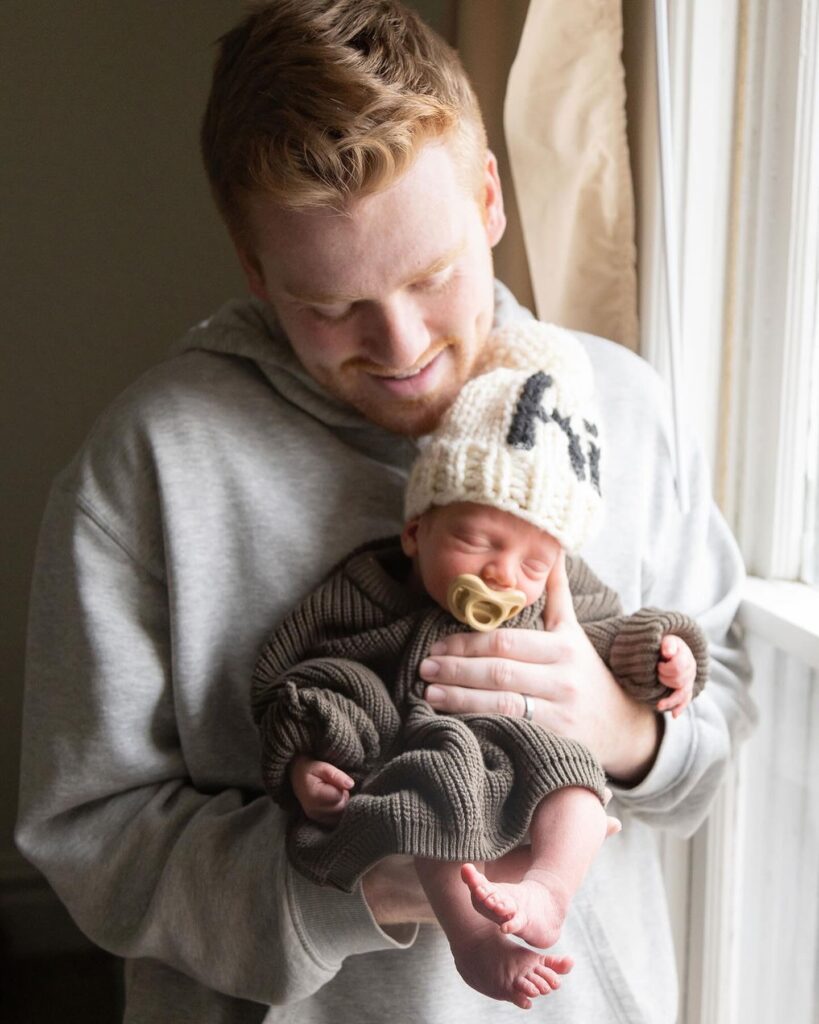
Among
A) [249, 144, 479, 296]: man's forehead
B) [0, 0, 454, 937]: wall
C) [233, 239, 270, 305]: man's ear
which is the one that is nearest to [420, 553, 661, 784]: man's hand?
[249, 144, 479, 296]: man's forehead

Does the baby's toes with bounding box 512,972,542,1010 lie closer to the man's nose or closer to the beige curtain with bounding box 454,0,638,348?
the man's nose

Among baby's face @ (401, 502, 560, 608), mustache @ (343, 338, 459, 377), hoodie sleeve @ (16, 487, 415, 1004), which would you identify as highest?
mustache @ (343, 338, 459, 377)

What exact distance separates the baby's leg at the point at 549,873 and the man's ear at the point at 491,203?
1.97 feet

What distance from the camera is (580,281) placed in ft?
4.95

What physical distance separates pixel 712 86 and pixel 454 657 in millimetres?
864

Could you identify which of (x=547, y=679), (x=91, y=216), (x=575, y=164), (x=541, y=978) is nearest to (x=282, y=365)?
(x=547, y=679)

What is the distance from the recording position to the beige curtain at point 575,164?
1.43 m

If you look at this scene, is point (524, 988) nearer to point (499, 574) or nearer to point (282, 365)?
point (499, 574)

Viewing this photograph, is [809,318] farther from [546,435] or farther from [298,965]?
[298,965]

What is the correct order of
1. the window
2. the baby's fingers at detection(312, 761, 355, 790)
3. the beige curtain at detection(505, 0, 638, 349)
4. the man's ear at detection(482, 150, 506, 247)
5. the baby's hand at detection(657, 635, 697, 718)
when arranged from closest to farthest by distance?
1. the baby's fingers at detection(312, 761, 355, 790)
2. the baby's hand at detection(657, 635, 697, 718)
3. the man's ear at detection(482, 150, 506, 247)
4. the window
5. the beige curtain at detection(505, 0, 638, 349)

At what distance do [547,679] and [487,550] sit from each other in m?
0.14

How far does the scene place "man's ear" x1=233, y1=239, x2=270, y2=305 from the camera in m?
1.09

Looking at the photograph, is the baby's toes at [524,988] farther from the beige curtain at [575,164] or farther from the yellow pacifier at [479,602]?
the beige curtain at [575,164]

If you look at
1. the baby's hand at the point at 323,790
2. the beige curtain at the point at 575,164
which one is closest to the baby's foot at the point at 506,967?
the baby's hand at the point at 323,790
